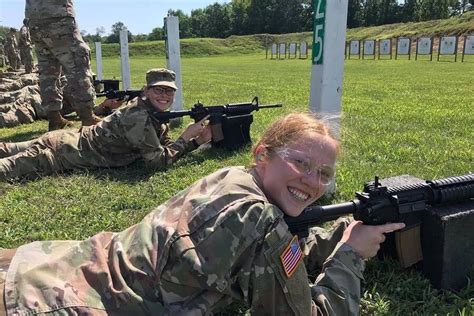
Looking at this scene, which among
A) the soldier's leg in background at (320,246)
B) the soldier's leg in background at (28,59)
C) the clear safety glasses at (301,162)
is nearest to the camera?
the clear safety glasses at (301,162)

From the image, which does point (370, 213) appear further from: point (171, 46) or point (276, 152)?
point (171, 46)

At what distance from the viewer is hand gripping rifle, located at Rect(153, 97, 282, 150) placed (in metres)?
5.48

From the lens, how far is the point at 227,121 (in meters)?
5.48

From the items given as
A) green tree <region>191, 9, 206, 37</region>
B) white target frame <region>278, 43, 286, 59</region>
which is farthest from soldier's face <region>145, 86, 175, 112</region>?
green tree <region>191, 9, 206, 37</region>

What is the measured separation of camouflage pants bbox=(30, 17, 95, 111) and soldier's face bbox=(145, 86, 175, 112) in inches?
93.5

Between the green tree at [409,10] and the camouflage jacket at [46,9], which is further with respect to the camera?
the green tree at [409,10]

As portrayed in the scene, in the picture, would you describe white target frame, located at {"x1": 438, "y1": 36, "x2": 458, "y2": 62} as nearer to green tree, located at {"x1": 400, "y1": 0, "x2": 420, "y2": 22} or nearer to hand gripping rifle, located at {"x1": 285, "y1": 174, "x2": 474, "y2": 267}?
hand gripping rifle, located at {"x1": 285, "y1": 174, "x2": 474, "y2": 267}

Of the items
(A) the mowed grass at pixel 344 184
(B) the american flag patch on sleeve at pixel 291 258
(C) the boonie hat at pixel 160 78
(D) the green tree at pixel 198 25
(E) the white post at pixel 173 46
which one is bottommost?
(A) the mowed grass at pixel 344 184

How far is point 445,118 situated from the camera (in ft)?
25.3

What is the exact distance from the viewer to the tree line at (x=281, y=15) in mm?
84188

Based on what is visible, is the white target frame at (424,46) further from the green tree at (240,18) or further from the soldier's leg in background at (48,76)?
the green tree at (240,18)

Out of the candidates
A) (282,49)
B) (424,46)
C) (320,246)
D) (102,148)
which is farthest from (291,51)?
(320,246)

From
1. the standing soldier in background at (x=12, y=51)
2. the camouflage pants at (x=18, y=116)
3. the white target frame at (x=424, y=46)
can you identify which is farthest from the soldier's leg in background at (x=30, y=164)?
the white target frame at (x=424, y=46)

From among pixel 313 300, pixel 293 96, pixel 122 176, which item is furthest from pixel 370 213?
pixel 293 96
